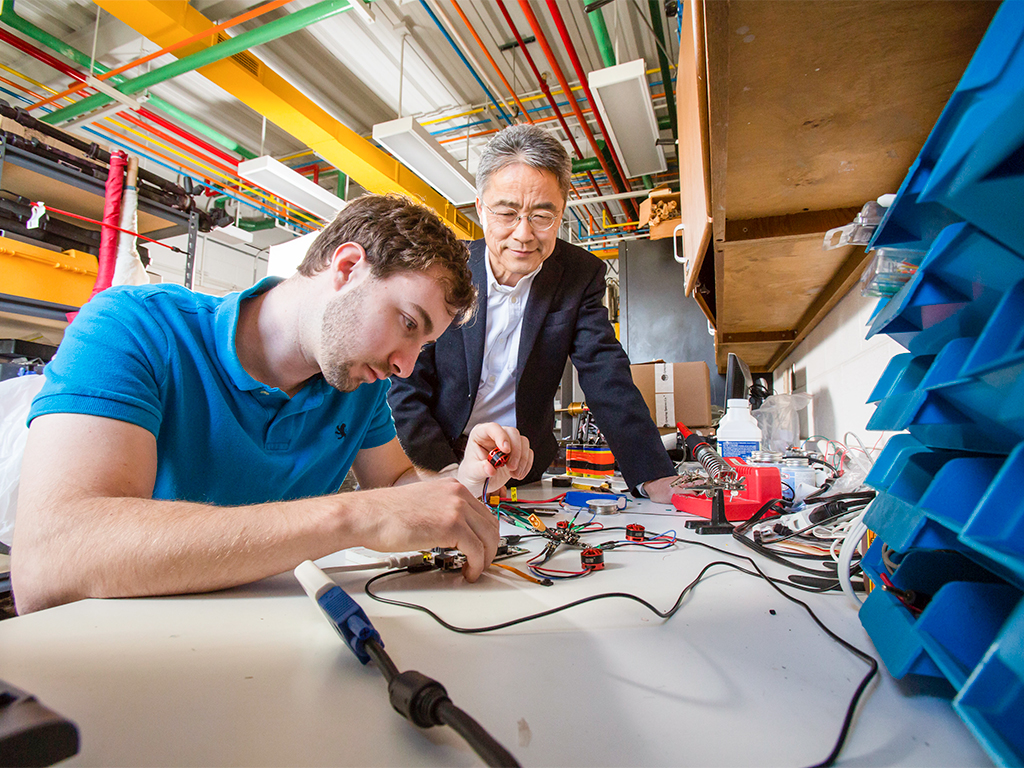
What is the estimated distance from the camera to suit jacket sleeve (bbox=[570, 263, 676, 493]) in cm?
128

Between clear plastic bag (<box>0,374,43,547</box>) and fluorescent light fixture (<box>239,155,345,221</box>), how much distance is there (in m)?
2.21

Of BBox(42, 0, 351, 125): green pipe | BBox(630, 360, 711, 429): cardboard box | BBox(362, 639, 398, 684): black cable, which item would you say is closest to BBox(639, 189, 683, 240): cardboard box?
BBox(630, 360, 711, 429): cardboard box

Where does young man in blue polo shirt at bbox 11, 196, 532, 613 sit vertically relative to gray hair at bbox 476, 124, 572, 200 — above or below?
below

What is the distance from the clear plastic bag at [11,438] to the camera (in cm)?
71

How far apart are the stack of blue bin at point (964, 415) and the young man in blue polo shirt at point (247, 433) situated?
16.4 inches

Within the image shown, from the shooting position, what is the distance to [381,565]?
2.09 ft

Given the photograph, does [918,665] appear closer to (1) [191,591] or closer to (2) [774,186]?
(1) [191,591]

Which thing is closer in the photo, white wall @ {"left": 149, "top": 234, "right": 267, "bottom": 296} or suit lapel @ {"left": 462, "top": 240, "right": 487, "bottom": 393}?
suit lapel @ {"left": 462, "top": 240, "right": 487, "bottom": 393}

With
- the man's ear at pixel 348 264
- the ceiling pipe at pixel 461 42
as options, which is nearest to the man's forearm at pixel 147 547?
the man's ear at pixel 348 264

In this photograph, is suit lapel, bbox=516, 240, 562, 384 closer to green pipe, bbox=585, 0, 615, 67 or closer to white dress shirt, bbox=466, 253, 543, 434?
white dress shirt, bbox=466, 253, 543, 434

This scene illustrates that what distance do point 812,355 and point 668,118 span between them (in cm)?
212

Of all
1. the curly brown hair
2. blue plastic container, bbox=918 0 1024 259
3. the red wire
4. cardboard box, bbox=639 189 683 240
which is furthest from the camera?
cardboard box, bbox=639 189 683 240

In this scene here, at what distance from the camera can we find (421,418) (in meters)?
1.33

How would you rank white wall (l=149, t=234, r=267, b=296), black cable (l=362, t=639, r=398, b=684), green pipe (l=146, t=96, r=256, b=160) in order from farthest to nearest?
1. white wall (l=149, t=234, r=267, b=296)
2. green pipe (l=146, t=96, r=256, b=160)
3. black cable (l=362, t=639, r=398, b=684)
